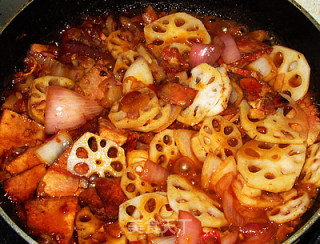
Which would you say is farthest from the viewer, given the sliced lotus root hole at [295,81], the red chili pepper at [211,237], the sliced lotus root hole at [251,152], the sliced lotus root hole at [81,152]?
the sliced lotus root hole at [295,81]

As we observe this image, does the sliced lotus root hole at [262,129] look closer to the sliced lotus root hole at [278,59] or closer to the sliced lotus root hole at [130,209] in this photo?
the sliced lotus root hole at [278,59]

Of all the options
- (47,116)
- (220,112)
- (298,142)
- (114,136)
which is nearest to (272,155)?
(298,142)

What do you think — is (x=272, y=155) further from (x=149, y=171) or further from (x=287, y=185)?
(x=149, y=171)

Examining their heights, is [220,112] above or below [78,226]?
above

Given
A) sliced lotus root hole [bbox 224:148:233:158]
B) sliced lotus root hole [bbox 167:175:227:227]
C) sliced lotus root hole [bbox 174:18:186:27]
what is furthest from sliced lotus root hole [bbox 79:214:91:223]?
sliced lotus root hole [bbox 174:18:186:27]

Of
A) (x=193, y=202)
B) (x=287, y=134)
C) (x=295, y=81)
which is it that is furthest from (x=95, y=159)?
(x=295, y=81)

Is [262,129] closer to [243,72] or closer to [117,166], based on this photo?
[243,72]

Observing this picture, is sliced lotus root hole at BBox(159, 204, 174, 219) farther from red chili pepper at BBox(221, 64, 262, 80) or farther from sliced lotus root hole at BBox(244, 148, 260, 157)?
red chili pepper at BBox(221, 64, 262, 80)

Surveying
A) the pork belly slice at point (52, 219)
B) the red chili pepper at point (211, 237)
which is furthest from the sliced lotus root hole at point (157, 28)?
the red chili pepper at point (211, 237)
